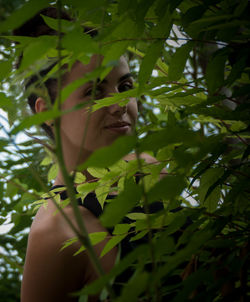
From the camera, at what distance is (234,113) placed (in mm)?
487

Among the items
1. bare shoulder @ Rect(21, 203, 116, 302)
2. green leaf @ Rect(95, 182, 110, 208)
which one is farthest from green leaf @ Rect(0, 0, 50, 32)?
bare shoulder @ Rect(21, 203, 116, 302)

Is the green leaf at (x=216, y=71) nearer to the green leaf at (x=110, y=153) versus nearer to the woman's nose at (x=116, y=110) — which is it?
the green leaf at (x=110, y=153)

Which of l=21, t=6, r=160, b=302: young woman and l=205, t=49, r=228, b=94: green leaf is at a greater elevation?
l=205, t=49, r=228, b=94: green leaf

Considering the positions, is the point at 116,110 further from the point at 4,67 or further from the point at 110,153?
the point at 110,153

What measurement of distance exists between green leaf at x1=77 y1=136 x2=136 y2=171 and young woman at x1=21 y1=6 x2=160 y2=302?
38cm

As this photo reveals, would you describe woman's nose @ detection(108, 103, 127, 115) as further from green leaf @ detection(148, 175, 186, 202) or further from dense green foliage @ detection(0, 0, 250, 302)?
green leaf @ detection(148, 175, 186, 202)

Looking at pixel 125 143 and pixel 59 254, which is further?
pixel 59 254

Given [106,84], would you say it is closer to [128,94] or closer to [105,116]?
[105,116]

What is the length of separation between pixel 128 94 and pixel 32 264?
1.77 ft

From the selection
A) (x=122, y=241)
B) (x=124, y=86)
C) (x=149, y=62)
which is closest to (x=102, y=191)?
(x=149, y=62)

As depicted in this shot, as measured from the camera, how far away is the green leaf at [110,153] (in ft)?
0.96

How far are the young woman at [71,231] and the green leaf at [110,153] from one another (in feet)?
1.26

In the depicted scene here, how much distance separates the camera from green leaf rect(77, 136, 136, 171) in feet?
0.96

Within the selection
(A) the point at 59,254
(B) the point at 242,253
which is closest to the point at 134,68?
(A) the point at 59,254
